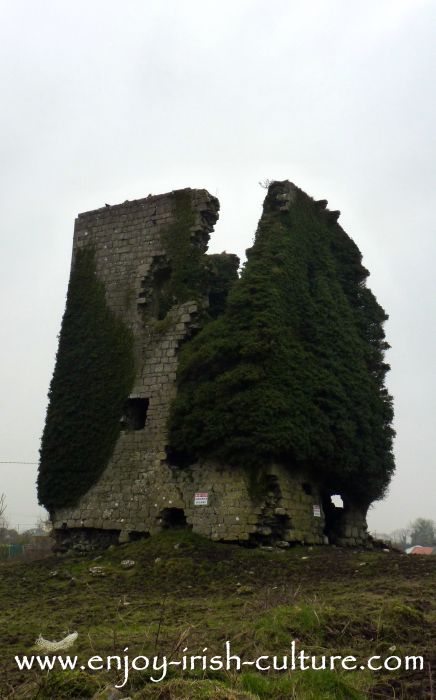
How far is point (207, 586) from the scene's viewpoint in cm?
1221

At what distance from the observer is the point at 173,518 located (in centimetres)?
1570

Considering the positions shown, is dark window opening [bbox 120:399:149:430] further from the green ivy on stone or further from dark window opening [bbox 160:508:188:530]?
dark window opening [bbox 160:508:188:530]

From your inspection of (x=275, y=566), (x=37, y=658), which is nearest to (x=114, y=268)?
(x=275, y=566)

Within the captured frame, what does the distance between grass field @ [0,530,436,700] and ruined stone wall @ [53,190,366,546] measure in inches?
23.7

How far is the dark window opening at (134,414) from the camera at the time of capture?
17.0 metres

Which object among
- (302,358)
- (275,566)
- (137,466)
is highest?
(302,358)

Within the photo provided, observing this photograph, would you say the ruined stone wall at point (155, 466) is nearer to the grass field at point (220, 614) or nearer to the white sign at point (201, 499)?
the white sign at point (201, 499)

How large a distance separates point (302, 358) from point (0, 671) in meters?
9.87

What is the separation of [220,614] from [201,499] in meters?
5.64

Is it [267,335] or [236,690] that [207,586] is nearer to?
[267,335]

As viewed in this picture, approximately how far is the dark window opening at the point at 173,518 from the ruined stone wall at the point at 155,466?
3cm

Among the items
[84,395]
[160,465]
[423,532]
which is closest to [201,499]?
[160,465]

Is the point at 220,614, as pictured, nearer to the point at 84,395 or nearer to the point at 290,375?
the point at 290,375

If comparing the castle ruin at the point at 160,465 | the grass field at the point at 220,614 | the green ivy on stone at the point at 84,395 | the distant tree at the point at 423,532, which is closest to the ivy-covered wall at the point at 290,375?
the castle ruin at the point at 160,465
